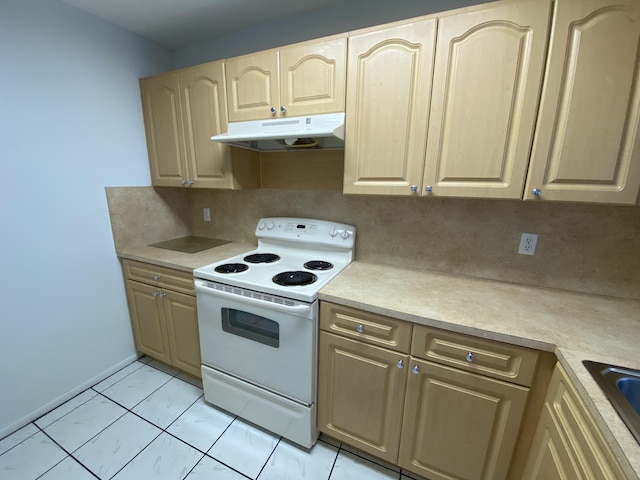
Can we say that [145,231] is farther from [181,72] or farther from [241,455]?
[241,455]

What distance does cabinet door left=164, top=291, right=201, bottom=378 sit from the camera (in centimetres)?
171

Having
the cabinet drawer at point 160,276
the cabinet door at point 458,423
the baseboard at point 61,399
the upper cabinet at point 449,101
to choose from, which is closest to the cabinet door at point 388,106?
the upper cabinet at point 449,101

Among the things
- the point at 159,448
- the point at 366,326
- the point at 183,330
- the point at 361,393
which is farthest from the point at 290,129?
the point at 159,448

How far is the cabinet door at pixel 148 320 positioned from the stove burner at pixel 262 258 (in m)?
0.68

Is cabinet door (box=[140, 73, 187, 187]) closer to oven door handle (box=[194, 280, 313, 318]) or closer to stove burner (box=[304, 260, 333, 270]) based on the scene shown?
oven door handle (box=[194, 280, 313, 318])

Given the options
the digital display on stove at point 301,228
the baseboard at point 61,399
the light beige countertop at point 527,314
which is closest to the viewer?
the light beige countertop at point 527,314

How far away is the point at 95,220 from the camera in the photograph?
1.78 meters

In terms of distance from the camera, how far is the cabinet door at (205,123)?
164 centimetres

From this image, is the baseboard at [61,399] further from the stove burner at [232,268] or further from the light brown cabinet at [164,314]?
the stove burner at [232,268]

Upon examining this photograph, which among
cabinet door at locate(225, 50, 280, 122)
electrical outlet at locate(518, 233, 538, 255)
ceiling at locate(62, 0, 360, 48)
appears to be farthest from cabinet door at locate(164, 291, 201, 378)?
electrical outlet at locate(518, 233, 538, 255)

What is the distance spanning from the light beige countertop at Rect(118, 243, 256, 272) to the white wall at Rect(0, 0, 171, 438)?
0.19 meters

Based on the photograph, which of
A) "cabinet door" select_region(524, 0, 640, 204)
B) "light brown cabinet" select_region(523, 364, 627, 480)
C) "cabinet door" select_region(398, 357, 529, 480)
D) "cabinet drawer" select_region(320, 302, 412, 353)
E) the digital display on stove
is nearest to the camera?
"light brown cabinet" select_region(523, 364, 627, 480)

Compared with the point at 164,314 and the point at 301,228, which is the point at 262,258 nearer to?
the point at 301,228

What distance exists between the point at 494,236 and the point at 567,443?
3.12 feet
